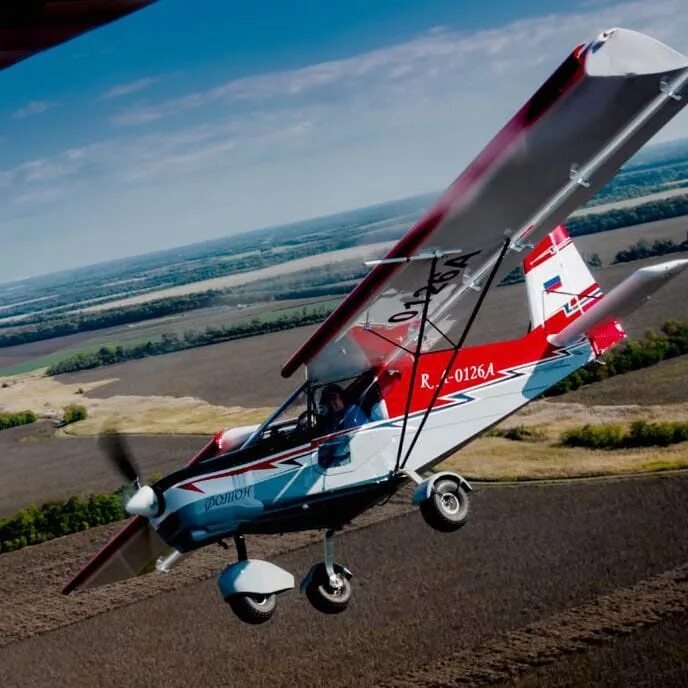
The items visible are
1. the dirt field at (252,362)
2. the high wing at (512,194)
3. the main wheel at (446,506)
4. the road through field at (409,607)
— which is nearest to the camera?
the high wing at (512,194)

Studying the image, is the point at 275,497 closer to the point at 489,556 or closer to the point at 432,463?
the point at 432,463

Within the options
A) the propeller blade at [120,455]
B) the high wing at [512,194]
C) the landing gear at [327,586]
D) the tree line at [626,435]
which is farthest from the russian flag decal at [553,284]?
the tree line at [626,435]

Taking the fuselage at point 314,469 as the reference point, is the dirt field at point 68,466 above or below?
below

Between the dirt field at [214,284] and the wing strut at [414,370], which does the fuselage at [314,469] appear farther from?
the dirt field at [214,284]

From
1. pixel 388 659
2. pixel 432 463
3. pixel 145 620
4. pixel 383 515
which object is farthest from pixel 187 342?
pixel 432 463

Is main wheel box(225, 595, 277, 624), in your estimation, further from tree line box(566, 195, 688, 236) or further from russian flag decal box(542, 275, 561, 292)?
tree line box(566, 195, 688, 236)
